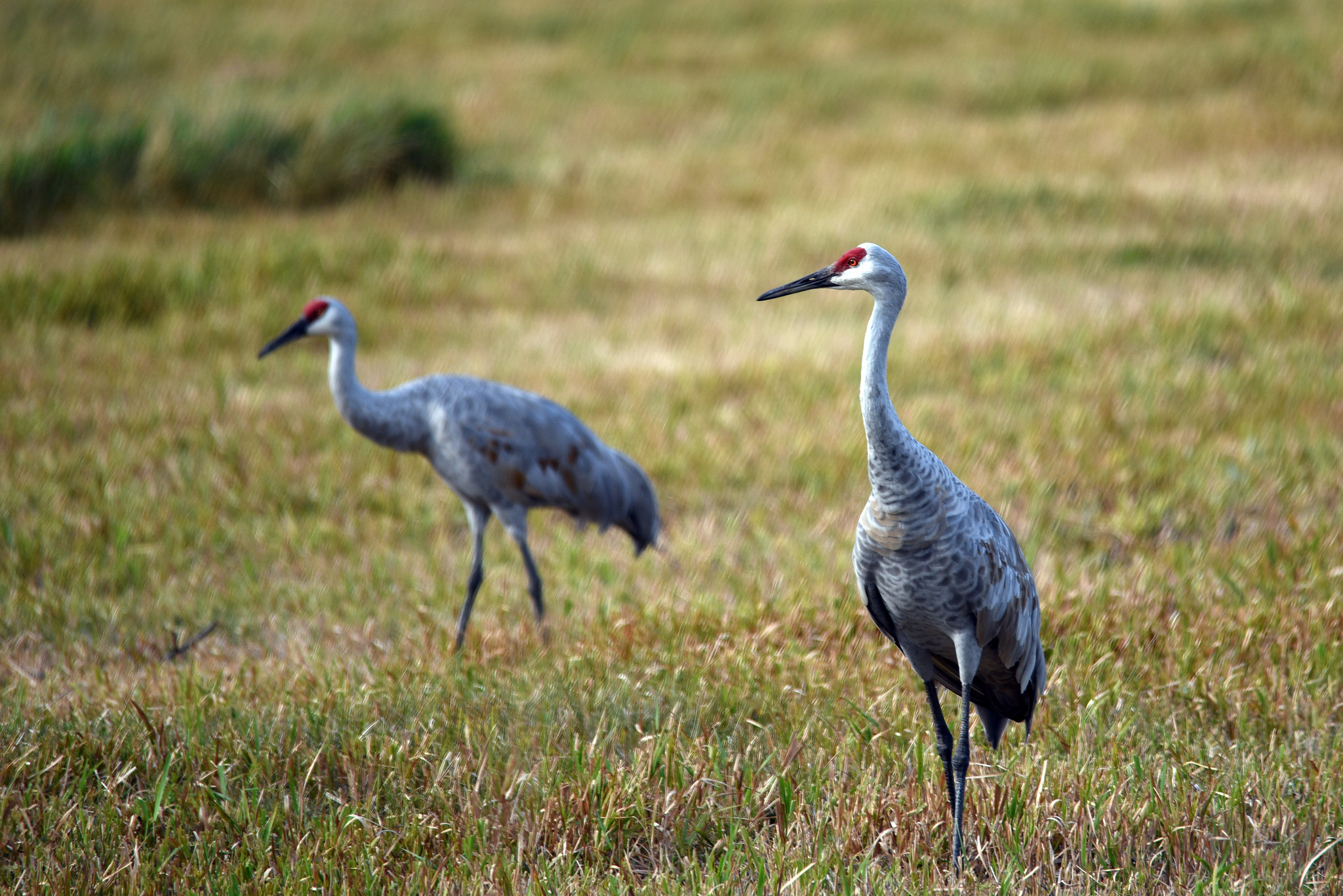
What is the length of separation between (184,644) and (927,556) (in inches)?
117

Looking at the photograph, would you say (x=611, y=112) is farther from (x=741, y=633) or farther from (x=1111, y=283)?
(x=741, y=633)

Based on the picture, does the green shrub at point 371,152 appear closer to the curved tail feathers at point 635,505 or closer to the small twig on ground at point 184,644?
the curved tail feathers at point 635,505

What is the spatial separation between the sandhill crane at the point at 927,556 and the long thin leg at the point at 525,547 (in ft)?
6.32

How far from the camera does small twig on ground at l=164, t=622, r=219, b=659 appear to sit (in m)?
4.21

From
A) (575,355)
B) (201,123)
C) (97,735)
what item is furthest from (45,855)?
(201,123)

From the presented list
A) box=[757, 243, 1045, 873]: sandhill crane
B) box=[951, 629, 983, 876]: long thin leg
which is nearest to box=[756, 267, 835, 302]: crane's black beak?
box=[757, 243, 1045, 873]: sandhill crane

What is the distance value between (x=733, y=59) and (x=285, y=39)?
7.43 meters

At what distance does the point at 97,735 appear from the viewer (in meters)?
3.39

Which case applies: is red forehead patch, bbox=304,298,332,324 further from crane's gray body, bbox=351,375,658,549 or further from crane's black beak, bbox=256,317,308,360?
crane's gray body, bbox=351,375,658,549

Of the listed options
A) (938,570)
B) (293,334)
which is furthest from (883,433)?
(293,334)

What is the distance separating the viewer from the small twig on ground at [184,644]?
13.8 ft

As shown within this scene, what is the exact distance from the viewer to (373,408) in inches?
182

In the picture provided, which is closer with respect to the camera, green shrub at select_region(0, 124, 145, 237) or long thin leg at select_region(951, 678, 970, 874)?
long thin leg at select_region(951, 678, 970, 874)

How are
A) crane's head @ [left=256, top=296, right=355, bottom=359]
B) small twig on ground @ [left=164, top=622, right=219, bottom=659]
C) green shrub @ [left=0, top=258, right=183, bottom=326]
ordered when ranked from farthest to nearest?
green shrub @ [left=0, top=258, right=183, bottom=326] < crane's head @ [left=256, top=296, right=355, bottom=359] < small twig on ground @ [left=164, top=622, right=219, bottom=659]
